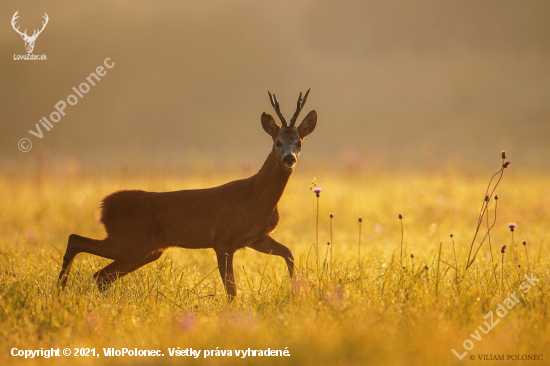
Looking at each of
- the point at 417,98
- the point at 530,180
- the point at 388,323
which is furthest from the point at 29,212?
the point at 417,98

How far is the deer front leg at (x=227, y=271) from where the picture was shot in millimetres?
5081

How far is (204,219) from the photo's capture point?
18.2ft

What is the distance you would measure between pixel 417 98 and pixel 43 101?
49450mm

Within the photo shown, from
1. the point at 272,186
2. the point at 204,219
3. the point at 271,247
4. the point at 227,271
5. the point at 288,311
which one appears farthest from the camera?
the point at 271,247

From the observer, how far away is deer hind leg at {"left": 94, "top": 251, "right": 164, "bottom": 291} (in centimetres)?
563

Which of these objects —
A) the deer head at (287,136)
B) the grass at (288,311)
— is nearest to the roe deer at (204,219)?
the deer head at (287,136)

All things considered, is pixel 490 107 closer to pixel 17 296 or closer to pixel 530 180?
pixel 530 180

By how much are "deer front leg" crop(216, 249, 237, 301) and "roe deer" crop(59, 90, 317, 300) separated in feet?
0.03

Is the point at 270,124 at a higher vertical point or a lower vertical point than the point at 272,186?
higher

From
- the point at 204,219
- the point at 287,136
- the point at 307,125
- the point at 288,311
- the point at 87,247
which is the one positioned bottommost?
the point at 288,311

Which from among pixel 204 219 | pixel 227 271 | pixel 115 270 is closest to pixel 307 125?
pixel 204 219

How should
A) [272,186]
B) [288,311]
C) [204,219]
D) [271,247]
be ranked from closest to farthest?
[288,311]
[272,186]
[204,219]
[271,247]

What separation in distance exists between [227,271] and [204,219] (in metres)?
0.64

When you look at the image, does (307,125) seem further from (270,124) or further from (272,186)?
(272,186)
